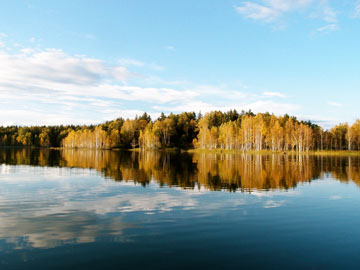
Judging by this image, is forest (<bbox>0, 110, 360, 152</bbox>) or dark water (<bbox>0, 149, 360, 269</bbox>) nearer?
dark water (<bbox>0, 149, 360, 269</bbox>)

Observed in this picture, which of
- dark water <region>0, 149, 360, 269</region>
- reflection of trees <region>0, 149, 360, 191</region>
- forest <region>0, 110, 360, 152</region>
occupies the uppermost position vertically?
forest <region>0, 110, 360, 152</region>

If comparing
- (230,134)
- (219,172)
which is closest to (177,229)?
(219,172)

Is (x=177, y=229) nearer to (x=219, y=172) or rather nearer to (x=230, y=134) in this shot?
(x=219, y=172)

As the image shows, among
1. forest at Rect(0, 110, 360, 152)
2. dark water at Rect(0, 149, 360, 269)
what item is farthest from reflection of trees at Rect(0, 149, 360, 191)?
forest at Rect(0, 110, 360, 152)

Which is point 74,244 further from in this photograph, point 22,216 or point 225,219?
point 225,219

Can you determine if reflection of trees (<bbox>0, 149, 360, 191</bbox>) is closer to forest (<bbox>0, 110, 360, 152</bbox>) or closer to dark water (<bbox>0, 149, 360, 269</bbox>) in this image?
dark water (<bbox>0, 149, 360, 269</bbox>)

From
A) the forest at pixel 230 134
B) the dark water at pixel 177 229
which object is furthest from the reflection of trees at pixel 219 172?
the forest at pixel 230 134

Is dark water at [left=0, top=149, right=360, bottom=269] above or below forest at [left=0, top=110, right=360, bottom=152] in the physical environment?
below

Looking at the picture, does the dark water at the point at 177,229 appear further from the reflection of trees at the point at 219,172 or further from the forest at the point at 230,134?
the forest at the point at 230,134

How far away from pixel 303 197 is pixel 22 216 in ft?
65.0

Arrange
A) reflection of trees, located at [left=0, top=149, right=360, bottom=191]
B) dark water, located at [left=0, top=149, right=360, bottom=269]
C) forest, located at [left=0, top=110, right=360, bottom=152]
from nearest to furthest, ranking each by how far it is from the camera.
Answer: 1. dark water, located at [left=0, top=149, right=360, bottom=269]
2. reflection of trees, located at [left=0, top=149, right=360, bottom=191]
3. forest, located at [left=0, top=110, right=360, bottom=152]

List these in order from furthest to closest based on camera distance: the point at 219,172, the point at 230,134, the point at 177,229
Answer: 1. the point at 230,134
2. the point at 219,172
3. the point at 177,229

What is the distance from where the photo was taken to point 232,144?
140500 millimetres

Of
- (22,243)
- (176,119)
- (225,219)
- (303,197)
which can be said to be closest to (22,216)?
(22,243)
